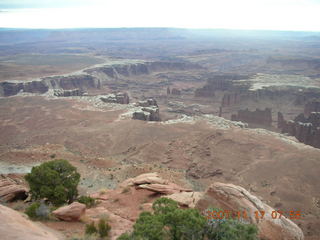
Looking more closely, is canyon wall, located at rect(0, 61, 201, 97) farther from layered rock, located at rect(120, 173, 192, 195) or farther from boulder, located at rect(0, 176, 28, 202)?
layered rock, located at rect(120, 173, 192, 195)

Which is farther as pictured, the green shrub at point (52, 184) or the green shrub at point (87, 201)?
the green shrub at point (52, 184)

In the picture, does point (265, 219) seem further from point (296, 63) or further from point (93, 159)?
point (296, 63)

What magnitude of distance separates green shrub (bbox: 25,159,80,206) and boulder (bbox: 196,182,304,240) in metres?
7.59

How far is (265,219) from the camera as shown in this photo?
12000 millimetres

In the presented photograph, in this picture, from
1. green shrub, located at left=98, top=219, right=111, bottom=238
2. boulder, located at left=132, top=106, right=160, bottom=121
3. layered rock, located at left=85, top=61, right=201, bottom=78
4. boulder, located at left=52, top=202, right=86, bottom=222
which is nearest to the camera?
green shrub, located at left=98, top=219, right=111, bottom=238

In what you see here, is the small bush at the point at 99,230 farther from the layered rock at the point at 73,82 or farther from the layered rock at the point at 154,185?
the layered rock at the point at 73,82

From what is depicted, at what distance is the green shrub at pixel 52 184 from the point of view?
15664mm

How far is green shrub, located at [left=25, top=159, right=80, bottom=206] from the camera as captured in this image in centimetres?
1566

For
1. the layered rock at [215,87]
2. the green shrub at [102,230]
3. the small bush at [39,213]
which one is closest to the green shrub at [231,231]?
the green shrub at [102,230]

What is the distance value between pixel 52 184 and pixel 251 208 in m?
10.6

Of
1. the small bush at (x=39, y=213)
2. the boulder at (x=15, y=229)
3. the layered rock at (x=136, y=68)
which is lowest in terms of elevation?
the layered rock at (x=136, y=68)

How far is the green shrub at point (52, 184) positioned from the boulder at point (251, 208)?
299 inches

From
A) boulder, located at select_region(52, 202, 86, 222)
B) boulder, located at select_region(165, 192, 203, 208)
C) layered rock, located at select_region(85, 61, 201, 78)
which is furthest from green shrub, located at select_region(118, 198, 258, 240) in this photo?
layered rock, located at select_region(85, 61, 201, 78)

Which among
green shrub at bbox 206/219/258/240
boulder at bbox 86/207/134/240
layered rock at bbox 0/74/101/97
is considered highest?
green shrub at bbox 206/219/258/240
